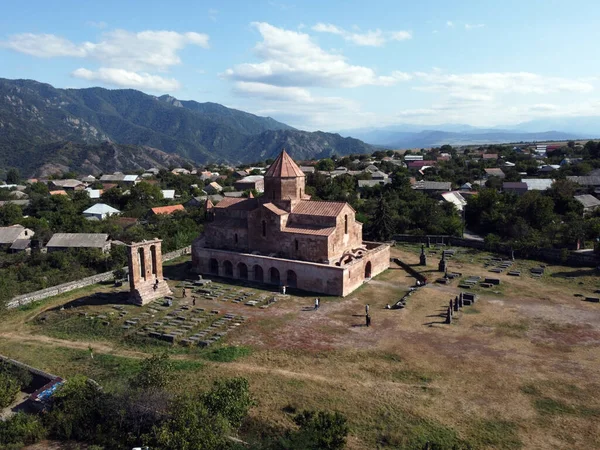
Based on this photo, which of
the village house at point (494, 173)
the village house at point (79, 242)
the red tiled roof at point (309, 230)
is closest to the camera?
the red tiled roof at point (309, 230)

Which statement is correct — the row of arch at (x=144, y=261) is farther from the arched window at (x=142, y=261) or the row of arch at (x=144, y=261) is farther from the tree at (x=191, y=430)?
the tree at (x=191, y=430)

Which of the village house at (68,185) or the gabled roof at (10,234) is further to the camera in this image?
the village house at (68,185)

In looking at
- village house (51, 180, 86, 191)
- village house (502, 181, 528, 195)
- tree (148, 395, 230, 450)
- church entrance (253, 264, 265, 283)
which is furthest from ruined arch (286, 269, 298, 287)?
village house (51, 180, 86, 191)

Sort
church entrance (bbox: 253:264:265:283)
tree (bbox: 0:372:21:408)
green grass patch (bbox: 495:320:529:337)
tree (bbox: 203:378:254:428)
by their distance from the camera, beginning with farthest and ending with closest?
church entrance (bbox: 253:264:265:283) < green grass patch (bbox: 495:320:529:337) < tree (bbox: 0:372:21:408) < tree (bbox: 203:378:254:428)

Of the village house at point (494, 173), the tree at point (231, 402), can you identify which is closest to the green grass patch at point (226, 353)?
the tree at point (231, 402)

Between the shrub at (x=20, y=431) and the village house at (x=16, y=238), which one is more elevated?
the village house at (x=16, y=238)

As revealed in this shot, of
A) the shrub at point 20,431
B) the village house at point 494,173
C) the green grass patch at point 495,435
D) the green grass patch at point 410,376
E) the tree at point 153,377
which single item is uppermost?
the village house at point 494,173

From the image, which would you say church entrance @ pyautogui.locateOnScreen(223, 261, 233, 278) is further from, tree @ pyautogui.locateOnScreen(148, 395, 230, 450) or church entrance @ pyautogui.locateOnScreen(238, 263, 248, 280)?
tree @ pyautogui.locateOnScreen(148, 395, 230, 450)
